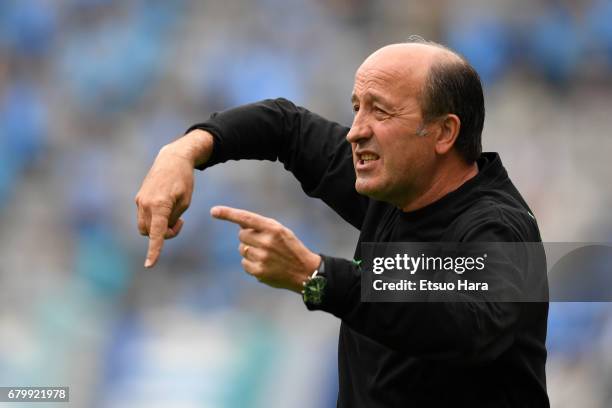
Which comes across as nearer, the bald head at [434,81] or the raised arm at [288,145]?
the bald head at [434,81]

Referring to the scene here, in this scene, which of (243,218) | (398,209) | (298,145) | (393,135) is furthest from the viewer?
(298,145)

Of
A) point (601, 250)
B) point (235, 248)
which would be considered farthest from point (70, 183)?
point (601, 250)

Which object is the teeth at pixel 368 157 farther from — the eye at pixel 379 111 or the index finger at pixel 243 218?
the index finger at pixel 243 218

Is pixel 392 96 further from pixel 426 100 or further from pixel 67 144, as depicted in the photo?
pixel 67 144

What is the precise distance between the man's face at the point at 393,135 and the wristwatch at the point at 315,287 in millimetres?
562

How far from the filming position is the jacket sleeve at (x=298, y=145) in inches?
92.4

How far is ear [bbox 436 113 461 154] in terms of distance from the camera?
208 cm

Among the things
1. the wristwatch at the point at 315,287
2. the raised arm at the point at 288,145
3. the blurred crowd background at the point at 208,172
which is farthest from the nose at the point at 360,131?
the blurred crowd background at the point at 208,172

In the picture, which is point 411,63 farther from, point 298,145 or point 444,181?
point 298,145

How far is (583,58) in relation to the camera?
14.8ft

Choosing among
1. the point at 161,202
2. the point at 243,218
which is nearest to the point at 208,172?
the point at 161,202

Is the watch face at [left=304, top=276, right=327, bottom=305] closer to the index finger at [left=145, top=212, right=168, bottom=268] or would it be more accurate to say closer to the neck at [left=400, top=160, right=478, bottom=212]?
the index finger at [left=145, top=212, right=168, bottom=268]

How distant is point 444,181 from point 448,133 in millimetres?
111

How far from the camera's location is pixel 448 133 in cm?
208
